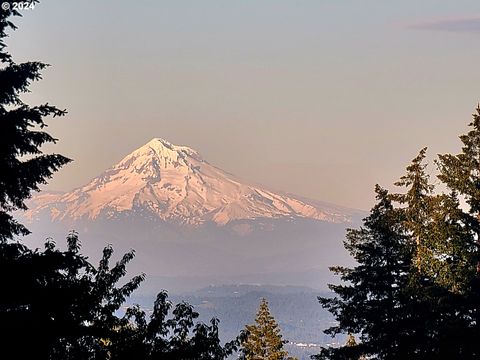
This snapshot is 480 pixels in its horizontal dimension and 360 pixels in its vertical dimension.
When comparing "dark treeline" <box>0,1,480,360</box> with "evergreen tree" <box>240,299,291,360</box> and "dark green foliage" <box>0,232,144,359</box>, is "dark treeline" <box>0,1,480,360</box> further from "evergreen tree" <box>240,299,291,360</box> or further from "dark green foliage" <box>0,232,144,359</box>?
"evergreen tree" <box>240,299,291,360</box>

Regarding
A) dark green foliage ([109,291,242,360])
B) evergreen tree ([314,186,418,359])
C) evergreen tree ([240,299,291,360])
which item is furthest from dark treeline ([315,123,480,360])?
evergreen tree ([240,299,291,360])

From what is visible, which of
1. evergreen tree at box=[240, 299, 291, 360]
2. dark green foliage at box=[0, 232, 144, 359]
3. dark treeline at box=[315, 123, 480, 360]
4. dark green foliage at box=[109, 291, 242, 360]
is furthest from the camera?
evergreen tree at box=[240, 299, 291, 360]

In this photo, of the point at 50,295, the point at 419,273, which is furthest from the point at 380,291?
the point at 50,295

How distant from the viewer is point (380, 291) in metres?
29.8

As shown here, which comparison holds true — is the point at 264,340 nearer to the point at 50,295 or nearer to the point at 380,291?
the point at 380,291

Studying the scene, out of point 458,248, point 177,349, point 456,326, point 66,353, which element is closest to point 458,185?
point 458,248

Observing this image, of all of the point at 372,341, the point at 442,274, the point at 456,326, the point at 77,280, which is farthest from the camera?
the point at 372,341

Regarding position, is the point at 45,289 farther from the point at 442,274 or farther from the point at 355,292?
the point at 355,292

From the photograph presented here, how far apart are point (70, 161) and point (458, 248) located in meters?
13.9

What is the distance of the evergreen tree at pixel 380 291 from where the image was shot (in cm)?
2883

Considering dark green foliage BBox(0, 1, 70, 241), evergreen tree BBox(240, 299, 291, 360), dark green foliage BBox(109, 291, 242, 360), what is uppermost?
evergreen tree BBox(240, 299, 291, 360)

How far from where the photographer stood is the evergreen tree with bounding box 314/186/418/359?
28.8 metres

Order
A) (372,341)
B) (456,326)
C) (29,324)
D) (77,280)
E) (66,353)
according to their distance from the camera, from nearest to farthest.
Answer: (29,324), (66,353), (77,280), (456,326), (372,341)

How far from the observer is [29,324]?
12789mm
